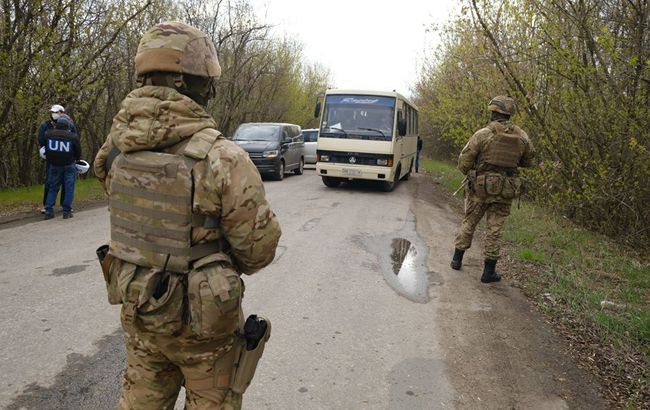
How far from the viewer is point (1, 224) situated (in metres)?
7.38

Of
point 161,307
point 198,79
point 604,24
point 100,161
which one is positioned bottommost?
point 161,307

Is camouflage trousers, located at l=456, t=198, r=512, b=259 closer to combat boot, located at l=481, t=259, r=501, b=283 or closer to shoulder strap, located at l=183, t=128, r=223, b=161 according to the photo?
combat boot, located at l=481, t=259, r=501, b=283

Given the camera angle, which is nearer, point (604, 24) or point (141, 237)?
point (141, 237)

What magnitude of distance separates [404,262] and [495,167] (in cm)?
164

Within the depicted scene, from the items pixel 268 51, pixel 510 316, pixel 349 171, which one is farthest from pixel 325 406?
pixel 268 51

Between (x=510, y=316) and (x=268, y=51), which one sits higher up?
(x=268, y=51)

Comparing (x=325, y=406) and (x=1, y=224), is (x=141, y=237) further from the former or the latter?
(x=1, y=224)

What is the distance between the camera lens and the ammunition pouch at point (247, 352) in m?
1.84

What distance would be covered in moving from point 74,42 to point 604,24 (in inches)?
394

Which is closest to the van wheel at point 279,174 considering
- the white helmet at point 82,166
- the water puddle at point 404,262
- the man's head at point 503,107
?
the water puddle at point 404,262

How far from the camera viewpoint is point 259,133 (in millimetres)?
15398

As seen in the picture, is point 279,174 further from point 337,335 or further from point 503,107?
point 337,335

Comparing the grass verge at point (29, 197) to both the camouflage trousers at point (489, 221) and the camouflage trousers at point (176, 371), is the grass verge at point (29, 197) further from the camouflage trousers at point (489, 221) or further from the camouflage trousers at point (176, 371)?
the camouflage trousers at point (176, 371)

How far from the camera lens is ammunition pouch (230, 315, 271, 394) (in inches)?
72.3
